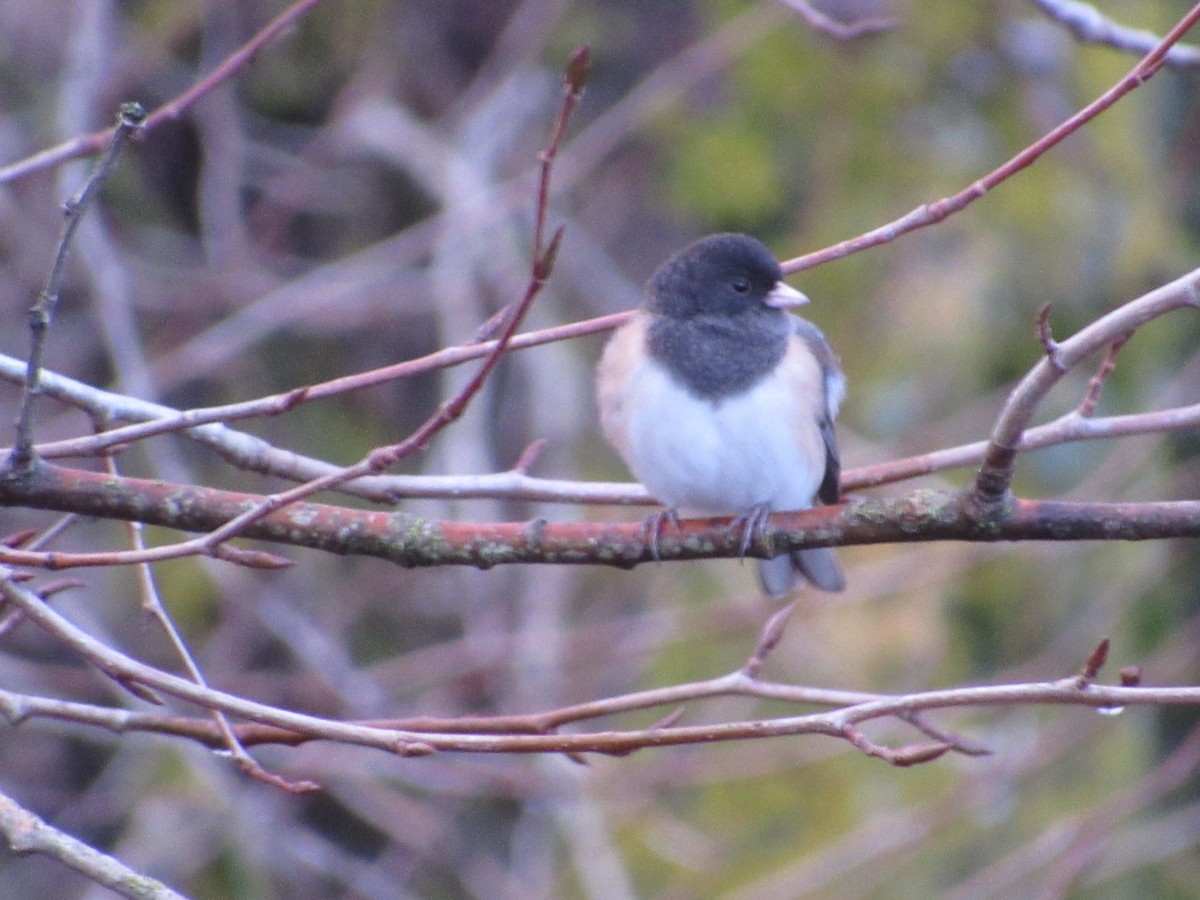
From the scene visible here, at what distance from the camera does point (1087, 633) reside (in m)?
3.23

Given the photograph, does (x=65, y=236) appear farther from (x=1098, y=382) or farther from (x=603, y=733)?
(x=1098, y=382)

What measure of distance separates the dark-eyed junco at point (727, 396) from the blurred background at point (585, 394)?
0.79 metres

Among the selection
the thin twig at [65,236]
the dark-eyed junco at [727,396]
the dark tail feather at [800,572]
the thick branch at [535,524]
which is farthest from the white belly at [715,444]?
the thin twig at [65,236]

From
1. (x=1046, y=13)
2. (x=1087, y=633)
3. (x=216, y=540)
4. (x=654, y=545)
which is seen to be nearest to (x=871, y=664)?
(x=1087, y=633)

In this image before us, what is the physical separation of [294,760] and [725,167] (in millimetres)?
1792

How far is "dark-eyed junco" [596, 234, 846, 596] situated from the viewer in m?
2.32

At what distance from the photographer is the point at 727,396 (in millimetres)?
2346

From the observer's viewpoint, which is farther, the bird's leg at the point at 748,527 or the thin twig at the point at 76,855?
the bird's leg at the point at 748,527

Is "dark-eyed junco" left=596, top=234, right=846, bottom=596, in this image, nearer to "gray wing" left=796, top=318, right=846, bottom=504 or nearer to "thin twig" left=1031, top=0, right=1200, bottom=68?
"gray wing" left=796, top=318, right=846, bottom=504

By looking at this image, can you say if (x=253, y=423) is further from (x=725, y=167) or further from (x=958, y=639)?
(x=958, y=639)

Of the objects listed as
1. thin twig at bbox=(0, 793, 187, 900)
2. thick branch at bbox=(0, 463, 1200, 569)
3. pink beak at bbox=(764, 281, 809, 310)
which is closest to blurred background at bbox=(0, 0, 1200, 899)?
pink beak at bbox=(764, 281, 809, 310)

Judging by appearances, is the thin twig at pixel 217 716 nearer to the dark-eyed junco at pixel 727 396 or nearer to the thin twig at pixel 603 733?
the thin twig at pixel 603 733

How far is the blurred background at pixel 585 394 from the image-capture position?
130 inches

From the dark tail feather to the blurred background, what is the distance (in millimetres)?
739
